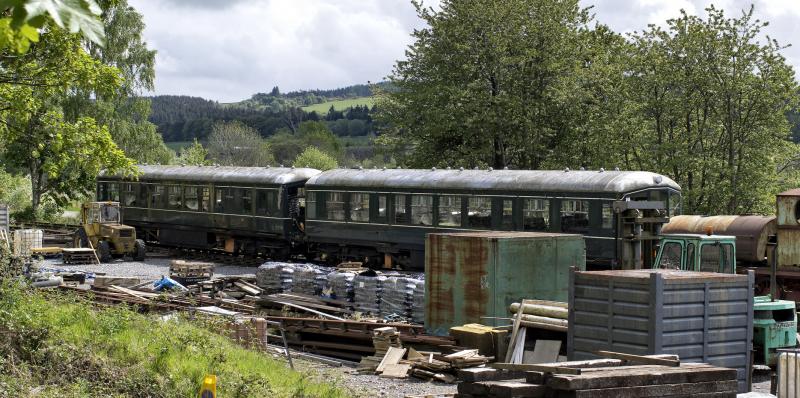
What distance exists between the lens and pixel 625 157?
127 ft

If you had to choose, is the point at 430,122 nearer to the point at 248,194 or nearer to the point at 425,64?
the point at 425,64

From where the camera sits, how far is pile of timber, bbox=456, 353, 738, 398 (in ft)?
28.4

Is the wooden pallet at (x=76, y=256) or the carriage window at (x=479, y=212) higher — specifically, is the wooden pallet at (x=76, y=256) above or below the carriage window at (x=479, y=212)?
below

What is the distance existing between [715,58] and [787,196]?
47.4 ft

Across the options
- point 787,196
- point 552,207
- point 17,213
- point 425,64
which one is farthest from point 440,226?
point 17,213

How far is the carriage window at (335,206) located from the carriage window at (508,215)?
6.50 metres

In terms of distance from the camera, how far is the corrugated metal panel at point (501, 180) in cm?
2473

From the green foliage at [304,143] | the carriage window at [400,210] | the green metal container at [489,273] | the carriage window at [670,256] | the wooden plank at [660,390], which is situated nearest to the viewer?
the wooden plank at [660,390]

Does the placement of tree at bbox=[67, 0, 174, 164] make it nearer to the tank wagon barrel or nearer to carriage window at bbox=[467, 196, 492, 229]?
carriage window at bbox=[467, 196, 492, 229]

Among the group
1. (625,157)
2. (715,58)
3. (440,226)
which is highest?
(715,58)

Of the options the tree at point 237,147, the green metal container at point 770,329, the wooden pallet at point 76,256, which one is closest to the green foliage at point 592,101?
the wooden pallet at point 76,256

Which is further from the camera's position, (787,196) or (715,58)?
(715,58)

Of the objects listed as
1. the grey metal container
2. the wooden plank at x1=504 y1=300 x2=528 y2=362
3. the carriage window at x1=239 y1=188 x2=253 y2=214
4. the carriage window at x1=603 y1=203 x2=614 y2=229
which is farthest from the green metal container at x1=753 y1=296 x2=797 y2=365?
the carriage window at x1=239 y1=188 x2=253 y2=214

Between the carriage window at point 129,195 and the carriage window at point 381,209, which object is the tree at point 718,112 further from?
the carriage window at point 129,195
